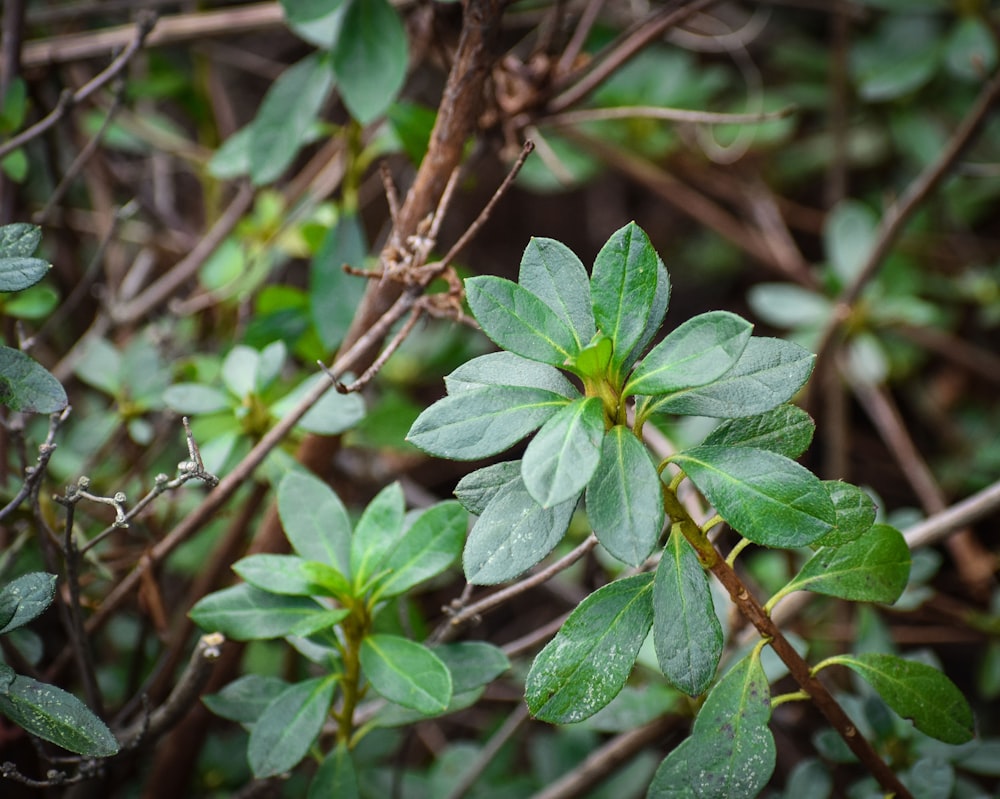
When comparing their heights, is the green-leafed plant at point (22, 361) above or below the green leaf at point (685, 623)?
above

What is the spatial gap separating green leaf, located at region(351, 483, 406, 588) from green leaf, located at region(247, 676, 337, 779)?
11 cm

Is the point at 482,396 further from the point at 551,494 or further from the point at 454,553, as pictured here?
the point at 454,553

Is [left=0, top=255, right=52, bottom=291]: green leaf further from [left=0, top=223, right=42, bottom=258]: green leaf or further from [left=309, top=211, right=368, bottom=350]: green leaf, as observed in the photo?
[left=309, top=211, right=368, bottom=350]: green leaf

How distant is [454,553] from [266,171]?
0.67m

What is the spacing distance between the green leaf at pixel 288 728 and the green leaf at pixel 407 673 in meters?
0.06

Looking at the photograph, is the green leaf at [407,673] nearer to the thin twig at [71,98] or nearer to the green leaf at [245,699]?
the green leaf at [245,699]

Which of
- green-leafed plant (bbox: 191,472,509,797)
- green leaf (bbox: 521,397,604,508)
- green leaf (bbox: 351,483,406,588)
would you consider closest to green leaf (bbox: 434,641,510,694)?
green-leafed plant (bbox: 191,472,509,797)

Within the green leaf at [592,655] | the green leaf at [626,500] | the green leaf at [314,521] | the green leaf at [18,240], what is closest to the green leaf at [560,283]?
the green leaf at [626,500]

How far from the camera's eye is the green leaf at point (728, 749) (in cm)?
71

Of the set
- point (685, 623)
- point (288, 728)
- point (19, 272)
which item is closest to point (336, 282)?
point (19, 272)

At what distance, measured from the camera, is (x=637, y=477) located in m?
0.64

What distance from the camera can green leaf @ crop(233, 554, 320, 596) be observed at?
31.9 inches

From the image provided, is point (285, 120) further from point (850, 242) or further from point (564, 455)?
point (850, 242)

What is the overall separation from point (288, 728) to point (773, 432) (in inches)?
21.0
